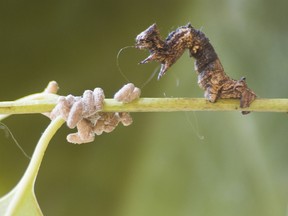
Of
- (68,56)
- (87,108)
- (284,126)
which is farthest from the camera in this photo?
(68,56)

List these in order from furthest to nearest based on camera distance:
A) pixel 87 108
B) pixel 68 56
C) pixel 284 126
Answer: pixel 68 56
pixel 284 126
pixel 87 108

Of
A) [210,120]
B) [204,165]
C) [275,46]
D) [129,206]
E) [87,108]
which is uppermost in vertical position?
[275,46]

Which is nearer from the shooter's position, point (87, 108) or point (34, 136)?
point (87, 108)

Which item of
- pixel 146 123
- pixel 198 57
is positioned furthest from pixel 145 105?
pixel 146 123

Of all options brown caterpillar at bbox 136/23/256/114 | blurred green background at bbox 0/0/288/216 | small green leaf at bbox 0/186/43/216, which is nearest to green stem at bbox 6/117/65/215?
small green leaf at bbox 0/186/43/216

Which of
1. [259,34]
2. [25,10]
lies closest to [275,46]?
[259,34]

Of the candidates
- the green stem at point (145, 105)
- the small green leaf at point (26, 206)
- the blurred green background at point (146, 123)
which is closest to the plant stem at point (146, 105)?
the green stem at point (145, 105)

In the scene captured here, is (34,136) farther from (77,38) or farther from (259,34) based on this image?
(259,34)
